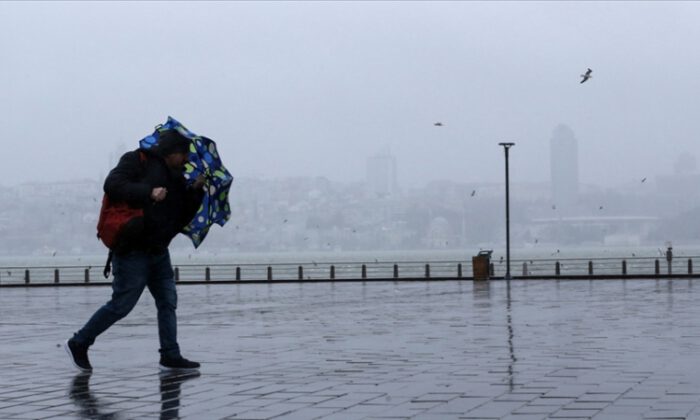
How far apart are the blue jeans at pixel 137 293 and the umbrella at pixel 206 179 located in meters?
0.35

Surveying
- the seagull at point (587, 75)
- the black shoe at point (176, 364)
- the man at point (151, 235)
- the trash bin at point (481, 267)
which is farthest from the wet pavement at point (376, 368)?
the trash bin at point (481, 267)

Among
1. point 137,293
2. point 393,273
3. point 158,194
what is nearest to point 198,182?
point 158,194

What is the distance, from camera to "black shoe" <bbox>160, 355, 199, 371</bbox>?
9.45 metres

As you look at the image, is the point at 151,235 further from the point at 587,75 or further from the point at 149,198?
the point at 587,75

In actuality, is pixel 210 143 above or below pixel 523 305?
above

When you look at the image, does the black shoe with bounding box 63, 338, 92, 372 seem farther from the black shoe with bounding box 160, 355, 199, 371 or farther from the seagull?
the seagull

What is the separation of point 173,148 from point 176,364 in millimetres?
1547

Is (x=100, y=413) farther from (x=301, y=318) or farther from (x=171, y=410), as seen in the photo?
(x=301, y=318)

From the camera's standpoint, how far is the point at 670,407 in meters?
6.98

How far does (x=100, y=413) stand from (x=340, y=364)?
10.5 feet

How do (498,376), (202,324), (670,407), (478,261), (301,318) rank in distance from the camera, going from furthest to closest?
(478,261), (301,318), (202,324), (498,376), (670,407)

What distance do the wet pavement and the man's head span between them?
1.52 metres

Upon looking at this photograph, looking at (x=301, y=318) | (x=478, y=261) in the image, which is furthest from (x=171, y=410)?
(x=478, y=261)

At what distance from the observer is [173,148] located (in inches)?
372
